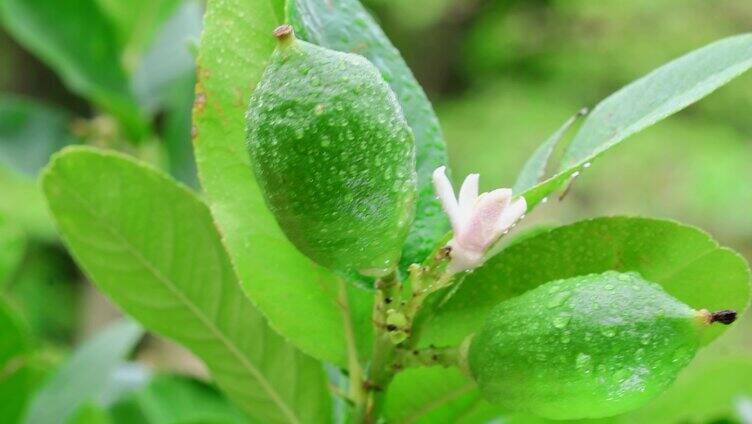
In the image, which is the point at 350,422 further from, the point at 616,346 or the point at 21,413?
the point at 21,413

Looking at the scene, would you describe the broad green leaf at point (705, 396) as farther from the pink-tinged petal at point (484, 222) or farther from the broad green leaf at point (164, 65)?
the broad green leaf at point (164, 65)

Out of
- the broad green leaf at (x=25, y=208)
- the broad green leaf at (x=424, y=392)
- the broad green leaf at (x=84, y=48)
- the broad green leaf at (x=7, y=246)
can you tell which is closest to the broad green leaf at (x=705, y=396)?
the broad green leaf at (x=424, y=392)

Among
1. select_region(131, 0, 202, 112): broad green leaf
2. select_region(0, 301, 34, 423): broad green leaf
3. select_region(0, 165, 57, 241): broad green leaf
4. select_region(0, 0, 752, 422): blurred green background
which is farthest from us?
select_region(0, 0, 752, 422): blurred green background

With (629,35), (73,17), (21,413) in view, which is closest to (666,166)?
(629,35)

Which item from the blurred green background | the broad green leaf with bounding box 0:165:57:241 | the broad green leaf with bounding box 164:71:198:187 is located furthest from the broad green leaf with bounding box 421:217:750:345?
the broad green leaf with bounding box 0:165:57:241

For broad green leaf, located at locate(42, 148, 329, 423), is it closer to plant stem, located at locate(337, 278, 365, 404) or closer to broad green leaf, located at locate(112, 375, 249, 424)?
plant stem, located at locate(337, 278, 365, 404)

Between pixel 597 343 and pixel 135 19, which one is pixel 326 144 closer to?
pixel 597 343
